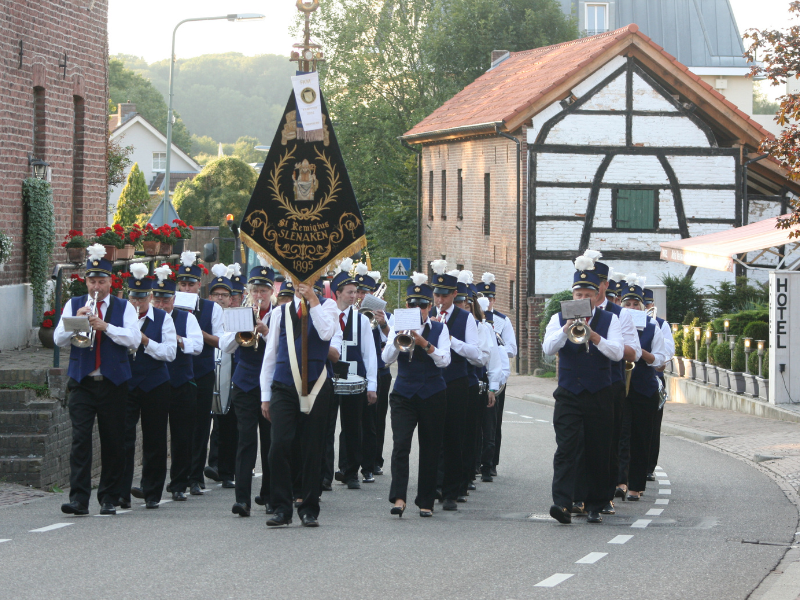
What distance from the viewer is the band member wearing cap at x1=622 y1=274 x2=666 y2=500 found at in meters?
11.7

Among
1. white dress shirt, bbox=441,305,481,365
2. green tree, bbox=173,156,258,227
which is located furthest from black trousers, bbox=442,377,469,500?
green tree, bbox=173,156,258,227

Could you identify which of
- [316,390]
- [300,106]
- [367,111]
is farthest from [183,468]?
[367,111]

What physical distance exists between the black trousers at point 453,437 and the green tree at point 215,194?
41853 mm

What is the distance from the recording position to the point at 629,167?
106ft

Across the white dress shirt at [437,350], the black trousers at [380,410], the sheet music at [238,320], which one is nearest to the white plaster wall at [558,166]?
the black trousers at [380,410]

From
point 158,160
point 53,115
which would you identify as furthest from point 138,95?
point 53,115

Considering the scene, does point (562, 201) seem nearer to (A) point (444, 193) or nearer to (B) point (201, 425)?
(A) point (444, 193)

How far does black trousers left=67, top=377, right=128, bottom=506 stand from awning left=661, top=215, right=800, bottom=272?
15039 millimetres

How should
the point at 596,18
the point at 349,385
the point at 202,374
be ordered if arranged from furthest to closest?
the point at 596,18 < the point at 349,385 < the point at 202,374

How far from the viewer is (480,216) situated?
36688mm

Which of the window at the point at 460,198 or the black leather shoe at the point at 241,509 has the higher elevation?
the window at the point at 460,198

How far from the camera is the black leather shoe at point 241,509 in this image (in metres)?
9.94

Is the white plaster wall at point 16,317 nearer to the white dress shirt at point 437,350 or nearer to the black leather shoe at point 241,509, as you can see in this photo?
the black leather shoe at point 241,509

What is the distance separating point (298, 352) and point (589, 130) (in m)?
24.1
